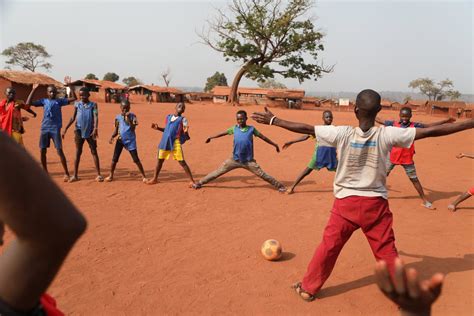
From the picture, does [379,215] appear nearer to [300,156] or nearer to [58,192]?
[58,192]

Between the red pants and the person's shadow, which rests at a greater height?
the red pants

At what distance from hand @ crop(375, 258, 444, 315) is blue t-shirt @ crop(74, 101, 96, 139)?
743 cm

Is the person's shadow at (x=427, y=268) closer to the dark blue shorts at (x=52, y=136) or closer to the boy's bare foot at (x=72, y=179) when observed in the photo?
the boy's bare foot at (x=72, y=179)

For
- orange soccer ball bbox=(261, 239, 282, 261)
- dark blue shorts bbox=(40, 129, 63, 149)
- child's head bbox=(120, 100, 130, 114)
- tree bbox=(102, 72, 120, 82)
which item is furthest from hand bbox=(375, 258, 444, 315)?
tree bbox=(102, 72, 120, 82)

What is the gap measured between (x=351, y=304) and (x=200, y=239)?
2121 millimetres

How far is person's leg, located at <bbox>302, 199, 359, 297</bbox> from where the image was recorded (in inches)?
133

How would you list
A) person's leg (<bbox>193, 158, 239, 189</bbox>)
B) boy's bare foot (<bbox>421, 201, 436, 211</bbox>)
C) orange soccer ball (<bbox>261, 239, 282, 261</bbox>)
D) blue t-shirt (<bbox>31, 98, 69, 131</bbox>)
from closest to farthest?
orange soccer ball (<bbox>261, 239, 282, 261</bbox>), boy's bare foot (<bbox>421, 201, 436, 211</bbox>), person's leg (<bbox>193, 158, 239, 189</bbox>), blue t-shirt (<bbox>31, 98, 69, 131</bbox>)

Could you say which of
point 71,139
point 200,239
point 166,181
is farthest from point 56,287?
point 71,139

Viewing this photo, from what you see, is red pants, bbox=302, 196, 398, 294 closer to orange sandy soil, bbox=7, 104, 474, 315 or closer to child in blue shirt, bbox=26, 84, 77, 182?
orange sandy soil, bbox=7, 104, 474, 315

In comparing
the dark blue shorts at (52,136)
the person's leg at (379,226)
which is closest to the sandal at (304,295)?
the person's leg at (379,226)

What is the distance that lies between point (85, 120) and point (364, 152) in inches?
239

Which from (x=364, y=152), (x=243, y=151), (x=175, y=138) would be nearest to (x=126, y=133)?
(x=175, y=138)

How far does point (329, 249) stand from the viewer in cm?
338

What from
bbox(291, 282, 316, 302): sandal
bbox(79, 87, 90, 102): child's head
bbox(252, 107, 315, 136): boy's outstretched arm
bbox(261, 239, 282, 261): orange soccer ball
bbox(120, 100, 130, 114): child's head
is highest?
bbox(79, 87, 90, 102): child's head
